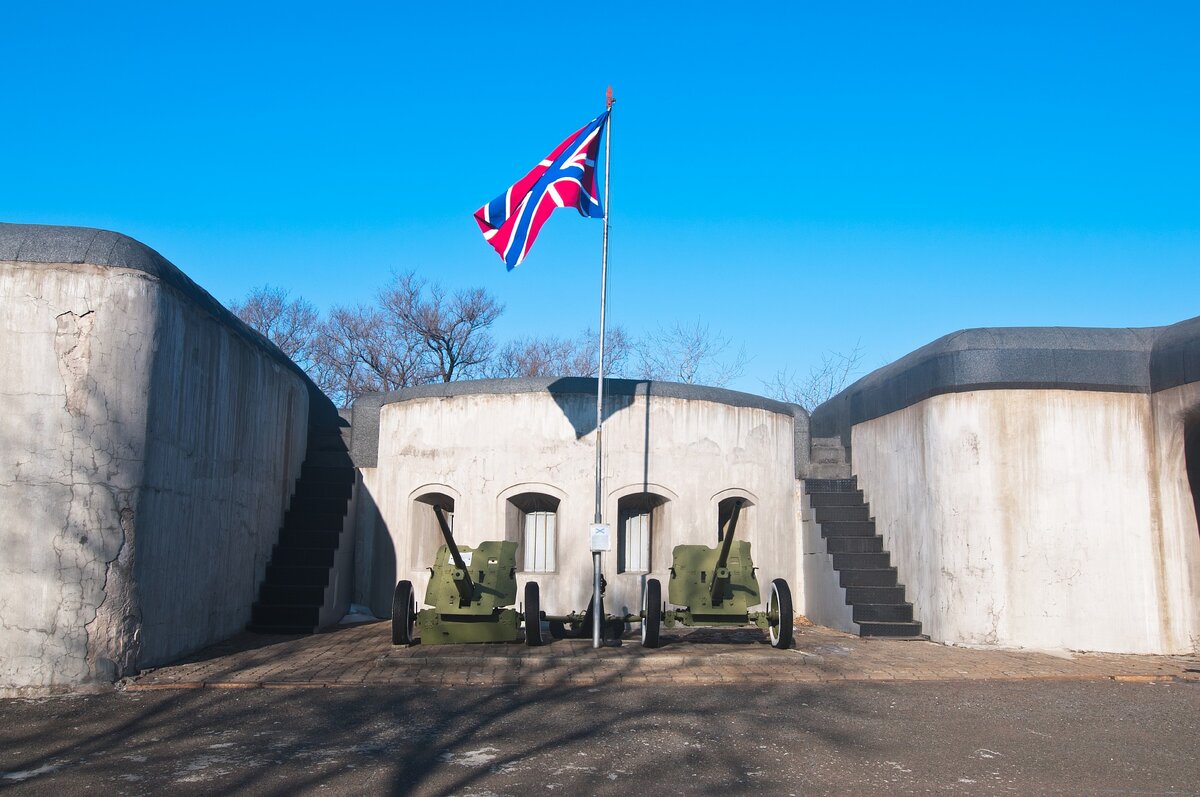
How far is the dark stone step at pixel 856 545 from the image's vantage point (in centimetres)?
1373

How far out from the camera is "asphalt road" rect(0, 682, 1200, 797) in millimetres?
5824

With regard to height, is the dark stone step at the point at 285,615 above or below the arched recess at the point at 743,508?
below

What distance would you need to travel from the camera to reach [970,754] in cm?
659

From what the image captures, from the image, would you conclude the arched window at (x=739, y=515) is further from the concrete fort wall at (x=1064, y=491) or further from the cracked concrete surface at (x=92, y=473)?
the cracked concrete surface at (x=92, y=473)

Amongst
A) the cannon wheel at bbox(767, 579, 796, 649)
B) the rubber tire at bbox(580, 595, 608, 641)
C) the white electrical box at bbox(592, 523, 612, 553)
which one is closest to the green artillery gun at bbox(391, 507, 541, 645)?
the rubber tire at bbox(580, 595, 608, 641)

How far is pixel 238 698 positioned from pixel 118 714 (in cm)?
97

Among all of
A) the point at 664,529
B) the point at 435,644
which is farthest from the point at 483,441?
A: the point at 435,644

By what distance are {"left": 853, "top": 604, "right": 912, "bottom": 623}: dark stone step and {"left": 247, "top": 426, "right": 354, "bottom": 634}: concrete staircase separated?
6.89m

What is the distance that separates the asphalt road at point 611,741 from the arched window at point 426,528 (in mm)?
5793

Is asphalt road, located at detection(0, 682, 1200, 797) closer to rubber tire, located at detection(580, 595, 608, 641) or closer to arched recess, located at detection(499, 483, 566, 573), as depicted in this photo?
rubber tire, located at detection(580, 595, 608, 641)

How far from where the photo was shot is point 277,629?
12.1 m

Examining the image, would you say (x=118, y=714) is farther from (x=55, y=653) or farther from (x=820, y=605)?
(x=820, y=605)

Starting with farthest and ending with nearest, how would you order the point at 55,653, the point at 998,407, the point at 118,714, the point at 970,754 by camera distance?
the point at 998,407, the point at 55,653, the point at 118,714, the point at 970,754

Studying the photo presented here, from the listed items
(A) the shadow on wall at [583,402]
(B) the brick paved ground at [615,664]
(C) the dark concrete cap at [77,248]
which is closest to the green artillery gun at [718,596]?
(B) the brick paved ground at [615,664]
